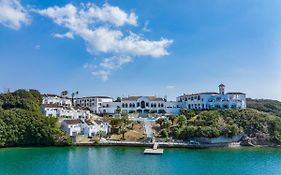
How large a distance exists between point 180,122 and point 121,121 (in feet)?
40.1

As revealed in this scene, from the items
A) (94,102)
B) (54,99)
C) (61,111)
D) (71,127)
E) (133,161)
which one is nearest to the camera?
(133,161)

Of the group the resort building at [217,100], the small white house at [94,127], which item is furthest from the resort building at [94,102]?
the small white house at [94,127]

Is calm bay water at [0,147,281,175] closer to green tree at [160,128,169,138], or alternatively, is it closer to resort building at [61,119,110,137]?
resort building at [61,119,110,137]

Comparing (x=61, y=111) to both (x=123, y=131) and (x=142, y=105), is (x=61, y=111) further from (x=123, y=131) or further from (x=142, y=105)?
(x=142, y=105)

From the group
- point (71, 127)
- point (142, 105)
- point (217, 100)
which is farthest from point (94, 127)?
point (217, 100)

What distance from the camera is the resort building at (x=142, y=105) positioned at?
83.8m

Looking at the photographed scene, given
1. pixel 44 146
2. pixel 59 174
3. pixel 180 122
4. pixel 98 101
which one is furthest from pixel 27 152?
pixel 98 101

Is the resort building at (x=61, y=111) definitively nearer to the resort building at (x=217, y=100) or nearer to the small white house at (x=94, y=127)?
the small white house at (x=94, y=127)

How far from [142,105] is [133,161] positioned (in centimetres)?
4689

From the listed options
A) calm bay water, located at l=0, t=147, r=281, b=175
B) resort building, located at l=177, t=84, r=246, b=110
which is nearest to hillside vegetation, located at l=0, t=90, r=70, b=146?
calm bay water, located at l=0, t=147, r=281, b=175

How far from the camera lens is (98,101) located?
8888 centimetres

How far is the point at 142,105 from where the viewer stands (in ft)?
281

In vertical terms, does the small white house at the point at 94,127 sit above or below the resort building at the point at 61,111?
below

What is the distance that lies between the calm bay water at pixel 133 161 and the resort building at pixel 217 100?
1087 inches
